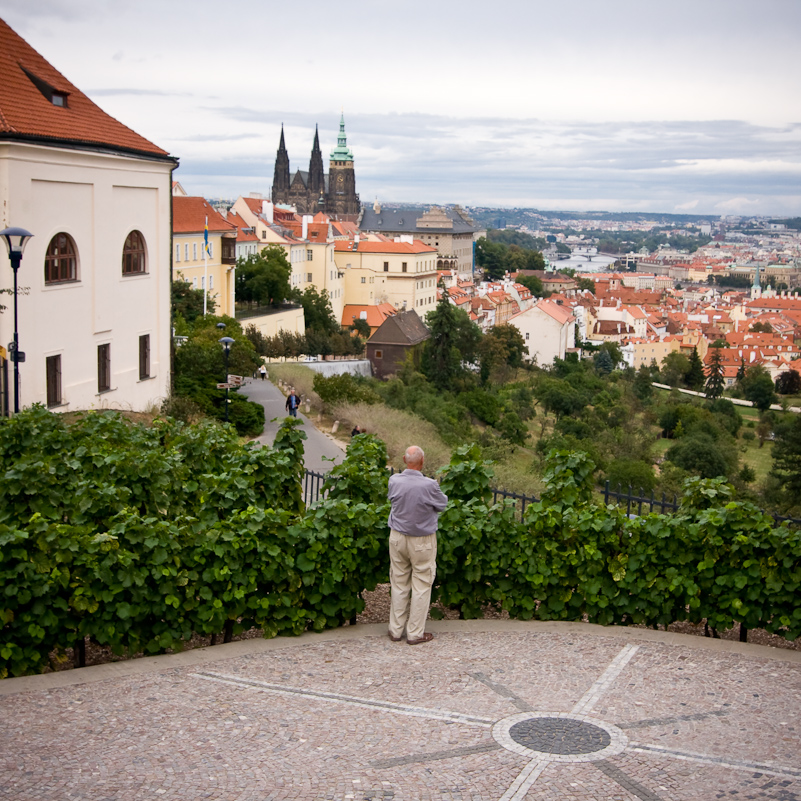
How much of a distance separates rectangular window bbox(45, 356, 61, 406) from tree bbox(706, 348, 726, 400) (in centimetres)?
11230

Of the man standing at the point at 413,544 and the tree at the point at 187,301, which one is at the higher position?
the tree at the point at 187,301

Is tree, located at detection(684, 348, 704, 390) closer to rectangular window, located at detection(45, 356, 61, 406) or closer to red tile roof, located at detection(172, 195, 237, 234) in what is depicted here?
red tile roof, located at detection(172, 195, 237, 234)

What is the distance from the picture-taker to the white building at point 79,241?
21203mm

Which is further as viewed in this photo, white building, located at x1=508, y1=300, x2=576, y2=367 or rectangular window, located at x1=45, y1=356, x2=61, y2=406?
white building, located at x1=508, y1=300, x2=576, y2=367

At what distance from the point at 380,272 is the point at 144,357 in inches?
3150

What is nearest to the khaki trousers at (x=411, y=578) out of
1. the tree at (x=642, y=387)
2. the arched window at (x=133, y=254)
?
the arched window at (x=133, y=254)

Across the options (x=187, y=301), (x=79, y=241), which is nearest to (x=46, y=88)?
(x=79, y=241)

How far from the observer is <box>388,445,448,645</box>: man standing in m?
8.20

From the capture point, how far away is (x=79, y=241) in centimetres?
2331

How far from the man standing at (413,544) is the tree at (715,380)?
123m

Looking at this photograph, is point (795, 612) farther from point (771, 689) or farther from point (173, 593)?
point (173, 593)

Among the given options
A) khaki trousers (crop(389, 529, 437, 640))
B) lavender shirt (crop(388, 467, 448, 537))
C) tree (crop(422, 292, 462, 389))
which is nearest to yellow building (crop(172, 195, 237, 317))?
tree (crop(422, 292, 462, 389))

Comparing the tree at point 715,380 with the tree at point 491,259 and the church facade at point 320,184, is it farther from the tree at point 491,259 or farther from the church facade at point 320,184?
the church facade at point 320,184

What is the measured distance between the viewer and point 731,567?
854 centimetres
